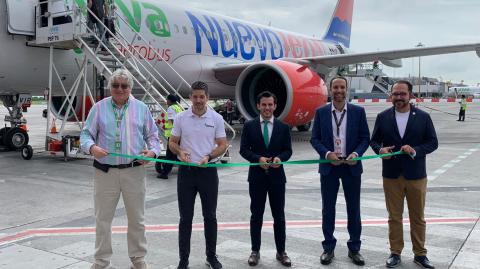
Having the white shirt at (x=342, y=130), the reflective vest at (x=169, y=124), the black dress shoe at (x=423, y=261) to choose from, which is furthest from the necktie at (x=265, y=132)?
the reflective vest at (x=169, y=124)

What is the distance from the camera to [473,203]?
5.99 metres

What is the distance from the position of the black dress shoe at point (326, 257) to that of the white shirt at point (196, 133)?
4.18 ft

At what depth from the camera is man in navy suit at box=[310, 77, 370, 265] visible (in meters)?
3.99

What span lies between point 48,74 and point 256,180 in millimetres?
7014

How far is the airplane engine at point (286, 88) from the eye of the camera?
1134 centimetres

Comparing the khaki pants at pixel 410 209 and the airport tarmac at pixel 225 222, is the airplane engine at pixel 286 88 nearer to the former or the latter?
the airport tarmac at pixel 225 222

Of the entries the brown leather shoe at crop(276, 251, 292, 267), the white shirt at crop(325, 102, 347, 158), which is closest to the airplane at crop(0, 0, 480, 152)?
the white shirt at crop(325, 102, 347, 158)

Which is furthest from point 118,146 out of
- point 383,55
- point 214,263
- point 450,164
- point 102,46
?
point 383,55

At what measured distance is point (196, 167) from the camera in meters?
3.71

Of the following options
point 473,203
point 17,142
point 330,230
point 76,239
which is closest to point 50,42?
point 17,142

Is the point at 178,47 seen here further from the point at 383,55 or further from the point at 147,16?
the point at 383,55

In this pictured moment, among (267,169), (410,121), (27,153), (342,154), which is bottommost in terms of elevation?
(27,153)

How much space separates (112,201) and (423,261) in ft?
8.16

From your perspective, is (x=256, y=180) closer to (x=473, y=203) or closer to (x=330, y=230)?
(x=330, y=230)
